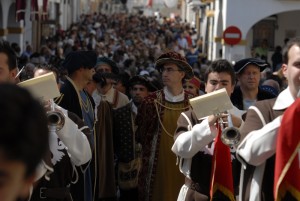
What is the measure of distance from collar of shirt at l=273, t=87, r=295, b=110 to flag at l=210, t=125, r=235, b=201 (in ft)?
2.45

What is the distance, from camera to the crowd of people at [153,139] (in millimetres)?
A: 1735

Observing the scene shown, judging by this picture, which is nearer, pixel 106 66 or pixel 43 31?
pixel 106 66

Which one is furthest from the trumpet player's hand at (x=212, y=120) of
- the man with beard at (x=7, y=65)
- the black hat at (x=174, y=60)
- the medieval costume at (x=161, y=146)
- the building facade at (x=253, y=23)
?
the building facade at (x=253, y=23)

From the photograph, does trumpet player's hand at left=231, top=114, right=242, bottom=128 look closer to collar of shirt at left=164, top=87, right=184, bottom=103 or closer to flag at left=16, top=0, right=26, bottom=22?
collar of shirt at left=164, top=87, right=184, bottom=103

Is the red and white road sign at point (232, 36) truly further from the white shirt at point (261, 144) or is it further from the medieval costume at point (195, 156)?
the white shirt at point (261, 144)

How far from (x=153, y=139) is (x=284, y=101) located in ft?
Result: 9.09

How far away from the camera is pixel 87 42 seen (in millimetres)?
29016

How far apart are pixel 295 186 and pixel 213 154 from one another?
995 millimetres

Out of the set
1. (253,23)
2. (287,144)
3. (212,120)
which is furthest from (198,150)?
(253,23)

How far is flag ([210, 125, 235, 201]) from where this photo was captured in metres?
4.05

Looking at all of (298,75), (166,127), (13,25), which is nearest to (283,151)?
(298,75)

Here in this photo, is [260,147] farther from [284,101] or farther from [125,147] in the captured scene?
[125,147]

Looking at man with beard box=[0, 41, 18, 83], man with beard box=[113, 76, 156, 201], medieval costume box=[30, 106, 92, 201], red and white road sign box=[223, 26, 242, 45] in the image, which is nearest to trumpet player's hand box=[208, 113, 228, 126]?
medieval costume box=[30, 106, 92, 201]

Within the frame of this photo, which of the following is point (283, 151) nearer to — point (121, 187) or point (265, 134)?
point (265, 134)
